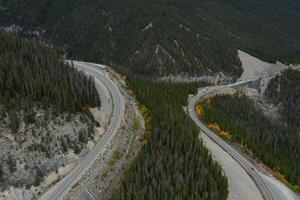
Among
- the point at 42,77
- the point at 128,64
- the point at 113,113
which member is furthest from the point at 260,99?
the point at 42,77

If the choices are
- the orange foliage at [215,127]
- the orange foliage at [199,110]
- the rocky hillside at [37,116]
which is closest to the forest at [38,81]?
the rocky hillside at [37,116]

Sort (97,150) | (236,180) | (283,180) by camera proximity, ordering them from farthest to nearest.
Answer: (283,180) < (236,180) < (97,150)

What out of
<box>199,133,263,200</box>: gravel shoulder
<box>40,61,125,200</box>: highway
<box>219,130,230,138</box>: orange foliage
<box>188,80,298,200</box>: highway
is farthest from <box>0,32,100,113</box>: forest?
<box>219,130,230,138</box>: orange foliage

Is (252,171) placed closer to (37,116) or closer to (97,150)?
(97,150)

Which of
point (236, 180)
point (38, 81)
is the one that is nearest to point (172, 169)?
point (236, 180)

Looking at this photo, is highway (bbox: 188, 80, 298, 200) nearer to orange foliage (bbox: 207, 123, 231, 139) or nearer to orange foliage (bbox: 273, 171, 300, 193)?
orange foliage (bbox: 207, 123, 231, 139)
